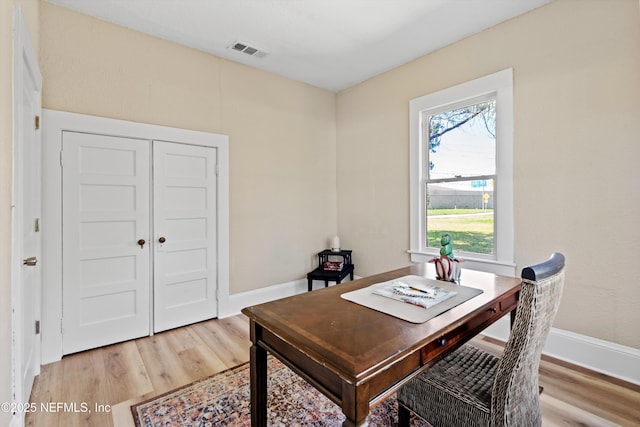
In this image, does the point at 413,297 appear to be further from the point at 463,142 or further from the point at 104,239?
the point at 104,239

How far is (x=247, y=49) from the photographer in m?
3.11

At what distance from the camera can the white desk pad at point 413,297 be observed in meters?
1.30

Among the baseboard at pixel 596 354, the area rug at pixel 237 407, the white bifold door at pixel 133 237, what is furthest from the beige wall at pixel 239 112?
the baseboard at pixel 596 354

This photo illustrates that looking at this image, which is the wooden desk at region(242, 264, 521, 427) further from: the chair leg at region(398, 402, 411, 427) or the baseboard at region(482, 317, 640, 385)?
the baseboard at region(482, 317, 640, 385)

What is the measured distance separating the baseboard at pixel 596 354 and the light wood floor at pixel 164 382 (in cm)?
7

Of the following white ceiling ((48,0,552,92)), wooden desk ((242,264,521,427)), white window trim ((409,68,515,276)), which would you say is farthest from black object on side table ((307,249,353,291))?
white ceiling ((48,0,552,92))

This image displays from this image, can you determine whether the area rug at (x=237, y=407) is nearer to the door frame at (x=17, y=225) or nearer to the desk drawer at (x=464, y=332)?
the door frame at (x=17, y=225)

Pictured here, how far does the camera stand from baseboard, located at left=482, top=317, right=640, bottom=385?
6.73 feet

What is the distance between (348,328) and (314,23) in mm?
2666

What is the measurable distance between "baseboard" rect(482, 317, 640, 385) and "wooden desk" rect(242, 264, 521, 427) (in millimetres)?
1235

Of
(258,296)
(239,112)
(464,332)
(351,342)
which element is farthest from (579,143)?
(258,296)

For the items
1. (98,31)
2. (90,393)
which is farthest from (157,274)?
(98,31)

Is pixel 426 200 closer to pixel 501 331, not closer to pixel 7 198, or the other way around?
pixel 501 331

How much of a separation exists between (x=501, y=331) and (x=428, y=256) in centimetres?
93
